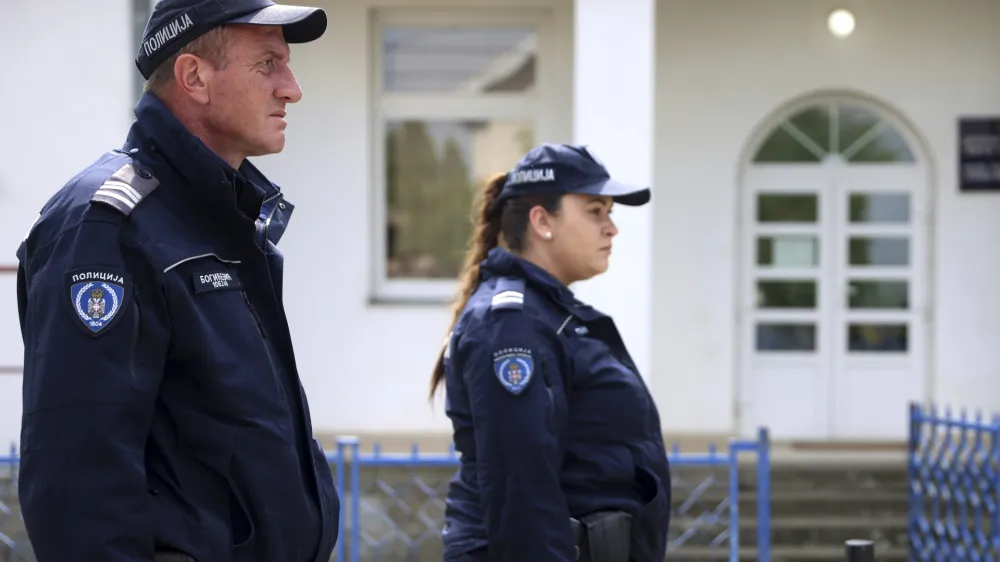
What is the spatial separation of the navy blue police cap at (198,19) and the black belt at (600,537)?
4.42ft

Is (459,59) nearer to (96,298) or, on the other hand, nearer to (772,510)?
(772,510)

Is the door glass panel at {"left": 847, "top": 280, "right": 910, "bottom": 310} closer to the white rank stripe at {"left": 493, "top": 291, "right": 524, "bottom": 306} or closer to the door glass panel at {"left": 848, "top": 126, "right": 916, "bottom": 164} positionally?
the door glass panel at {"left": 848, "top": 126, "right": 916, "bottom": 164}

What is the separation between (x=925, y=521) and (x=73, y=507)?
6594 mm

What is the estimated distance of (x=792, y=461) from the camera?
8555 millimetres

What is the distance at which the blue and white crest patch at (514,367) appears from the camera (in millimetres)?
2752

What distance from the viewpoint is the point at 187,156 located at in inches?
73.7

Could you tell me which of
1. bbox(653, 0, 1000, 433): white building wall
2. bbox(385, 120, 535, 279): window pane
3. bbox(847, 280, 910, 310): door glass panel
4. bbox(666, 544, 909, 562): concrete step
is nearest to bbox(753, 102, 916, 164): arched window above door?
bbox(653, 0, 1000, 433): white building wall

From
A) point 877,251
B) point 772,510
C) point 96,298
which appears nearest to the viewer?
point 96,298

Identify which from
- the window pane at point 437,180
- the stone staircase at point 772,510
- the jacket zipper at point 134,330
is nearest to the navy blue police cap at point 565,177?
the jacket zipper at point 134,330

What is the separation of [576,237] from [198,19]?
1.39m

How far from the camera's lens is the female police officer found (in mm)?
2732

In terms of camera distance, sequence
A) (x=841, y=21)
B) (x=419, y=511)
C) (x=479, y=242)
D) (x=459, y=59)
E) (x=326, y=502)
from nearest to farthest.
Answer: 1. (x=326, y=502)
2. (x=479, y=242)
3. (x=419, y=511)
4. (x=841, y=21)
5. (x=459, y=59)

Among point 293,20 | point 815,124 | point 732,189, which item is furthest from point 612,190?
point 815,124

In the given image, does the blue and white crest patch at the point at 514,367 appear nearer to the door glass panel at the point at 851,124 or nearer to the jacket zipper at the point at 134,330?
the jacket zipper at the point at 134,330
